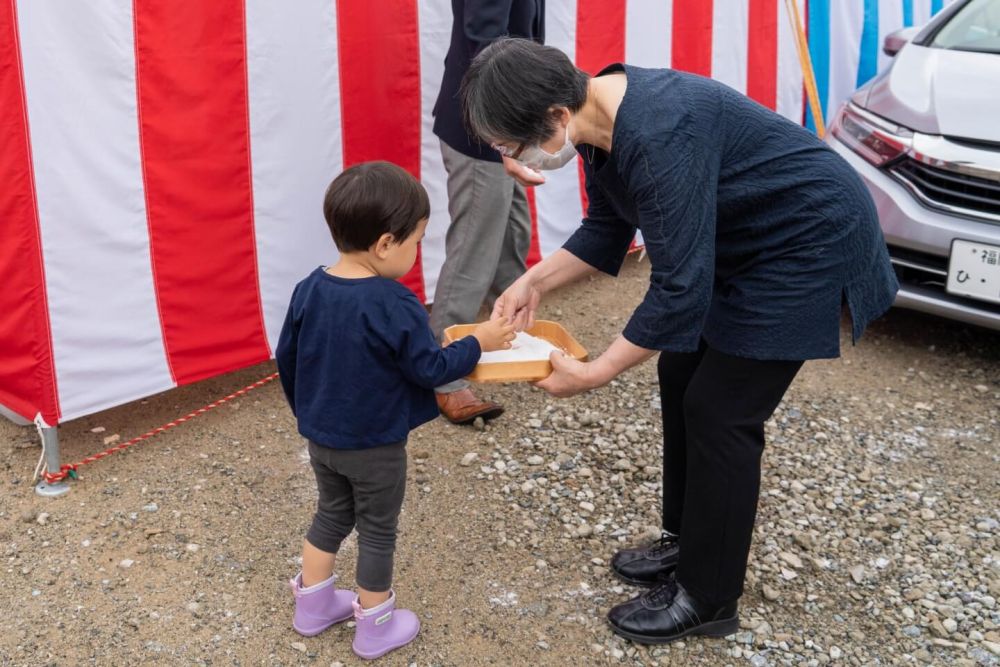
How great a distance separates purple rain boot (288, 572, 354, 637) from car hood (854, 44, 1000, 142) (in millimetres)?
3120

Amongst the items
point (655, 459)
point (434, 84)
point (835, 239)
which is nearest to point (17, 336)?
point (434, 84)

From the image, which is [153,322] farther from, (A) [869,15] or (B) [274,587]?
(A) [869,15]

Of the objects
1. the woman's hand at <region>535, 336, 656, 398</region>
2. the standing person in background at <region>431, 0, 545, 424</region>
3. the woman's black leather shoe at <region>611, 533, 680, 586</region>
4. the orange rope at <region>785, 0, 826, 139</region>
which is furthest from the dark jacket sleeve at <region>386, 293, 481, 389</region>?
the orange rope at <region>785, 0, 826, 139</region>

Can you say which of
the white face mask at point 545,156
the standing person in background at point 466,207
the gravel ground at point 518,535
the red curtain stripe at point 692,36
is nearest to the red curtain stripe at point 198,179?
the gravel ground at point 518,535

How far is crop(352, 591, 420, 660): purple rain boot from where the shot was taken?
2332 mm

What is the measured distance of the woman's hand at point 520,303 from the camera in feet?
8.27

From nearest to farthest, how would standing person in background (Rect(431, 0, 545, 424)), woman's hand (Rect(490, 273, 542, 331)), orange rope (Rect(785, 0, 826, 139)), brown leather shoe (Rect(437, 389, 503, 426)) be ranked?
1. woman's hand (Rect(490, 273, 542, 331))
2. standing person in background (Rect(431, 0, 545, 424))
3. brown leather shoe (Rect(437, 389, 503, 426))
4. orange rope (Rect(785, 0, 826, 139))

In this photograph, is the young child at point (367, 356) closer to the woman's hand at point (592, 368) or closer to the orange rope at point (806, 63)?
the woman's hand at point (592, 368)

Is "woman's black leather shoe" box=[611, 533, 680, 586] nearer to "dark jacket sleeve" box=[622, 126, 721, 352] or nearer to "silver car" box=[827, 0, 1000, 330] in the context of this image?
"dark jacket sleeve" box=[622, 126, 721, 352]

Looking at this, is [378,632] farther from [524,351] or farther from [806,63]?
[806,63]

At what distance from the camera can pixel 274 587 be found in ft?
8.52

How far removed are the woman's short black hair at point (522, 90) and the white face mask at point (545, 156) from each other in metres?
0.05

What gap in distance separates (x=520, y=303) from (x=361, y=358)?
605mm

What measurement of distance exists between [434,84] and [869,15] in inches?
146
